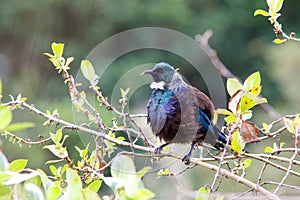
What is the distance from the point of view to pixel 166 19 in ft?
23.6

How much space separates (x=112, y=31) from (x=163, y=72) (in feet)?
19.2

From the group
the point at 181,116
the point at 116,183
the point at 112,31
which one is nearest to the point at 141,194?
the point at 116,183

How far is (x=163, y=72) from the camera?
4.67ft

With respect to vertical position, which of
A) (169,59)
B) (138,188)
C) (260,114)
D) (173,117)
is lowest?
(138,188)

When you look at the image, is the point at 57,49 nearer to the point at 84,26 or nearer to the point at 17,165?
the point at 17,165

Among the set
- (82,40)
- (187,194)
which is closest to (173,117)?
(187,194)

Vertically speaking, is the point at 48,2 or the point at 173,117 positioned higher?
the point at 48,2

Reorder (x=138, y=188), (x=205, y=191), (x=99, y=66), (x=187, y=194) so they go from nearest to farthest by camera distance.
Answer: (x=138, y=188), (x=205, y=191), (x=187, y=194), (x=99, y=66)

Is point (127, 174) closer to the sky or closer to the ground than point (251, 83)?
closer to the ground

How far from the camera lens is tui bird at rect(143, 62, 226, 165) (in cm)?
127

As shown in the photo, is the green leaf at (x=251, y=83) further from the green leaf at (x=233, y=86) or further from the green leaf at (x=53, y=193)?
the green leaf at (x=53, y=193)

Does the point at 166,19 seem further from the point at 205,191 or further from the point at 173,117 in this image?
the point at 205,191

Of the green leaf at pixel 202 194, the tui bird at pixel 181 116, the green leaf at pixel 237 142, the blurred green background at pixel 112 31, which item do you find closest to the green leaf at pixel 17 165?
the green leaf at pixel 202 194

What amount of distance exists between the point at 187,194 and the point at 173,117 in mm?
249
